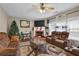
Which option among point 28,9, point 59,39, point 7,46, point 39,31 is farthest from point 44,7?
point 7,46

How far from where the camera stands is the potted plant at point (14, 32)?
203 centimetres

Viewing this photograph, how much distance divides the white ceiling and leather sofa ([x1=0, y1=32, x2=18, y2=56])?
403 millimetres

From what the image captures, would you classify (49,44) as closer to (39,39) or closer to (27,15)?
(39,39)

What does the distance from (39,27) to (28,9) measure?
36 cm

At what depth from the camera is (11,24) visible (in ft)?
6.66

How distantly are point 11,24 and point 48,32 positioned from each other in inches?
25.4

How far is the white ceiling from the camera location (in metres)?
1.89

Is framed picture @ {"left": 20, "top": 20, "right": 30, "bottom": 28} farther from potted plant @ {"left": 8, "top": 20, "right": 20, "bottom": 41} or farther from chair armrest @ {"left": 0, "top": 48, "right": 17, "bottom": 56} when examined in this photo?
chair armrest @ {"left": 0, "top": 48, "right": 17, "bottom": 56}

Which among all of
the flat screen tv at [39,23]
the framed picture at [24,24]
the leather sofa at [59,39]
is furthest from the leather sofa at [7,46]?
the leather sofa at [59,39]

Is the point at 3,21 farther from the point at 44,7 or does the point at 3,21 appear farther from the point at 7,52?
the point at 44,7

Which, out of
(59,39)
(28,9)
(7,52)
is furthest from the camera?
(59,39)

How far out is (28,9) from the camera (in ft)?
6.54

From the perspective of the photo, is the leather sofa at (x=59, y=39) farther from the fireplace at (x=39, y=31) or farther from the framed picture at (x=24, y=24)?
the framed picture at (x=24, y=24)

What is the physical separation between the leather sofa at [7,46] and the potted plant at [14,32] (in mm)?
70
